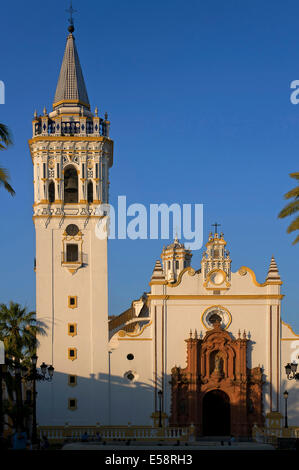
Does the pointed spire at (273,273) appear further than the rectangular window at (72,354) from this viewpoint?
Yes

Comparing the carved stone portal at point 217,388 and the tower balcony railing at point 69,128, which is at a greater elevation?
the tower balcony railing at point 69,128

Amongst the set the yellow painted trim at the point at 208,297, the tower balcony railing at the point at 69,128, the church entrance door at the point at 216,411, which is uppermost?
the tower balcony railing at the point at 69,128

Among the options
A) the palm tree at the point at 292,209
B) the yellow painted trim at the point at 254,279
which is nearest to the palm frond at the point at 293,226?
the palm tree at the point at 292,209

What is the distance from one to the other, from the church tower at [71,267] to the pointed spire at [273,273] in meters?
11.7

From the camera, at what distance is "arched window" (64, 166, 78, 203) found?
54.5 meters

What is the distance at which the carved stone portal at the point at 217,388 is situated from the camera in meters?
51.4

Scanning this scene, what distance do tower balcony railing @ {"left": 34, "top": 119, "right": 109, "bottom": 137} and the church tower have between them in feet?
0.24

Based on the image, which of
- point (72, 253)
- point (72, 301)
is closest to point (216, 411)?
point (72, 301)

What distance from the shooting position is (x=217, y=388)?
5194 cm

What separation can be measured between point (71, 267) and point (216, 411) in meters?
14.4

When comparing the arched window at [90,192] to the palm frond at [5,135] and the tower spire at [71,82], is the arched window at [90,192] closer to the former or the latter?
the tower spire at [71,82]

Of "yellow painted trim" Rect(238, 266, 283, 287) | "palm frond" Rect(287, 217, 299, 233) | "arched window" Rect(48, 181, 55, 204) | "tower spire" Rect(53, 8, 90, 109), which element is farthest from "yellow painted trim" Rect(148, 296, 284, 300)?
"palm frond" Rect(287, 217, 299, 233)
